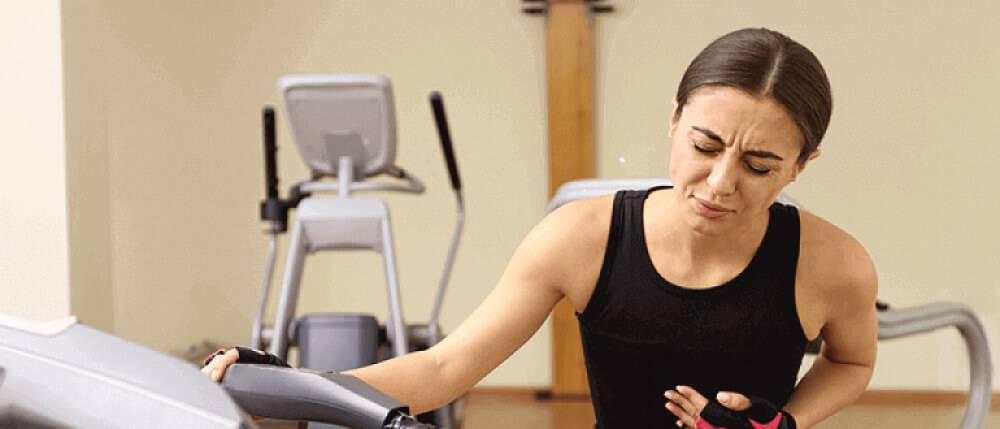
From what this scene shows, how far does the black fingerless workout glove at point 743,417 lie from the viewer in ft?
4.10

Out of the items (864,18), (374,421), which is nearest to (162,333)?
(864,18)

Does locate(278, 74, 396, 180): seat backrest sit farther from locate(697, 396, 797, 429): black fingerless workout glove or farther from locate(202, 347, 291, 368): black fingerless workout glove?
locate(202, 347, 291, 368): black fingerless workout glove

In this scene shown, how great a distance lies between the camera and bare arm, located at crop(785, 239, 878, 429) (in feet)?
4.62

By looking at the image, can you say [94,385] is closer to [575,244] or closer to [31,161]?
A: [575,244]

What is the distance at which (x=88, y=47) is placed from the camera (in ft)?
12.2

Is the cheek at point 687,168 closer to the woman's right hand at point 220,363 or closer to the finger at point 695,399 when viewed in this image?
the finger at point 695,399

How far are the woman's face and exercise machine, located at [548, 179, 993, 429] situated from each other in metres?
0.90

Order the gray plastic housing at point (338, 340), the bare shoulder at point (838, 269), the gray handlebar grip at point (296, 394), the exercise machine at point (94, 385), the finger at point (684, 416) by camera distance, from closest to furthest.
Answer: the exercise machine at point (94, 385) → the gray handlebar grip at point (296, 394) → the finger at point (684, 416) → the bare shoulder at point (838, 269) → the gray plastic housing at point (338, 340)

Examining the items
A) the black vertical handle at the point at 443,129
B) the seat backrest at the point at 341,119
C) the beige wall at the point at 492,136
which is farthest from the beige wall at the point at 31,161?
the black vertical handle at the point at 443,129

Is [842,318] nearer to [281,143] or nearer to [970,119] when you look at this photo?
[970,119]

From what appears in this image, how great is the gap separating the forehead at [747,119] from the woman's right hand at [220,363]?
1.92ft

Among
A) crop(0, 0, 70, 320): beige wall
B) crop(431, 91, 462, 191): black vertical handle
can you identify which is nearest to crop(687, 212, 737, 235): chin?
crop(431, 91, 462, 191): black vertical handle

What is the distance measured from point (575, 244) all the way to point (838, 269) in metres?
0.32

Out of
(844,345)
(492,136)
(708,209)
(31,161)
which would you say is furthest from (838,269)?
(492,136)
